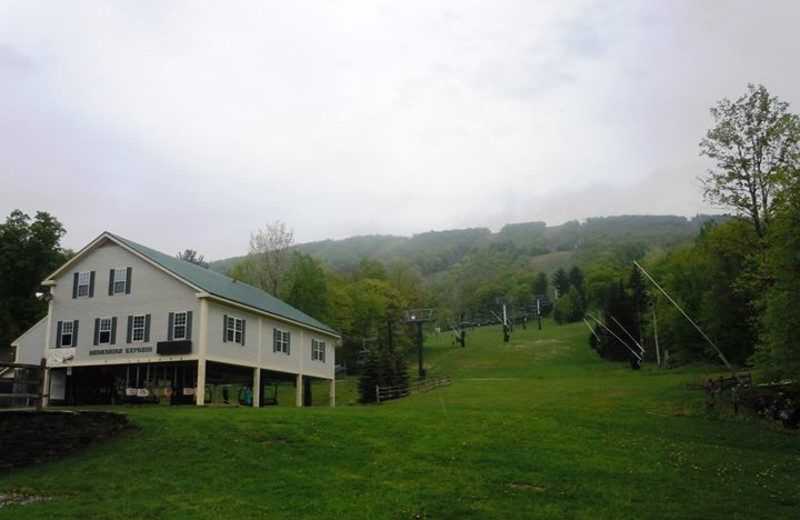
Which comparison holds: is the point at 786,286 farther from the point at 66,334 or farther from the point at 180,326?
the point at 66,334

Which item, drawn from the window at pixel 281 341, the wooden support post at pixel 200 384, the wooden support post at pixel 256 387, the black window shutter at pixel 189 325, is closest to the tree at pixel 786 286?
the wooden support post at pixel 256 387

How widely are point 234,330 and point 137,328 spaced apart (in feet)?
16.1

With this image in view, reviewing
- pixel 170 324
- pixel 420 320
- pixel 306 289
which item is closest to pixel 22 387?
pixel 170 324

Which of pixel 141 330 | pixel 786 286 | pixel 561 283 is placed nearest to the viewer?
pixel 786 286

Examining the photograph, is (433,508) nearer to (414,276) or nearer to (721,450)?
(721,450)

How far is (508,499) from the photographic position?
1493cm

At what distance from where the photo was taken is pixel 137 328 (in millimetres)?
34844

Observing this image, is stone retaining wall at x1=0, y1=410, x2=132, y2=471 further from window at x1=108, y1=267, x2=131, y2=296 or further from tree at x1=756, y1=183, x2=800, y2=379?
tree at x1=756, y1=183, x2=800, y2=379

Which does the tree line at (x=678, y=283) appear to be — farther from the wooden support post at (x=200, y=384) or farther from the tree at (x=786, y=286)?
the wooden support post at (x=200, y=384)

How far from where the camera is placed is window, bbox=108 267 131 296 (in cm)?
3562

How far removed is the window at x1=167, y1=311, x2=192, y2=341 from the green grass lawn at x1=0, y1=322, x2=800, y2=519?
342 inches

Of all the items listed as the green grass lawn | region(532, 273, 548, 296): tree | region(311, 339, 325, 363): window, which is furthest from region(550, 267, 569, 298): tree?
the green grass lawn

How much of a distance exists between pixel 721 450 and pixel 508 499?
10844mm

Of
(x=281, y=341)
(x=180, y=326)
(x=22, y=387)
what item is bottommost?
(x=22, y=387)
